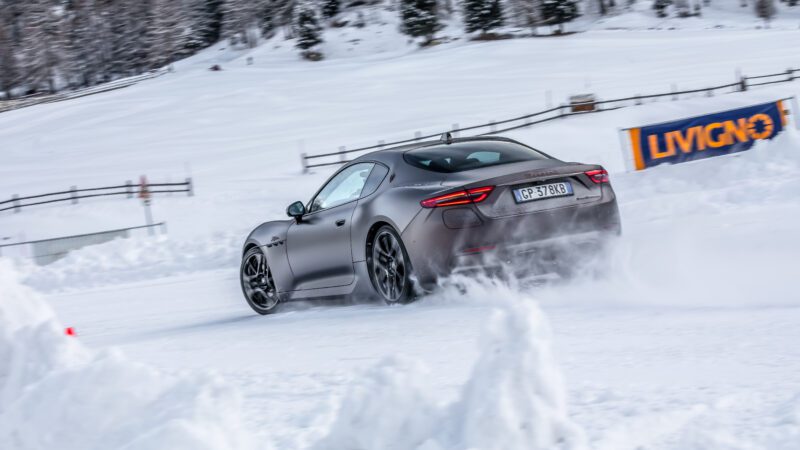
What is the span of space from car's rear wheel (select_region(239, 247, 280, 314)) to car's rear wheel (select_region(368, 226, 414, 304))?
1589 mm

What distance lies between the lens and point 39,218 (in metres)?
32.8

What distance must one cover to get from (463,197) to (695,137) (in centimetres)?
1282

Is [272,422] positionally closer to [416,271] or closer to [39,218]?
[416,271]

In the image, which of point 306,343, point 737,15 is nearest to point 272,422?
point 306,343

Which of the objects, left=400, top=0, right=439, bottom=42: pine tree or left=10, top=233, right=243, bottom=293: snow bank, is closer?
left=10, top=233, right=243, bottom=293: snow bank

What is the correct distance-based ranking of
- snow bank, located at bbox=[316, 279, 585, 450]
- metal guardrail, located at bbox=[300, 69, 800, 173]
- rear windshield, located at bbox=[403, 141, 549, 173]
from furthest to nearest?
metal guardrail, located at bbox=[300, 69, 800, 173], rear windshield, located at bbox=[403, 141, 549, 173], snow bank, located at bbox=[316, 279, 585, 450]

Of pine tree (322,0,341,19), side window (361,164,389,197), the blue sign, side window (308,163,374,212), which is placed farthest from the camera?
pine tree (322,0,341,19)

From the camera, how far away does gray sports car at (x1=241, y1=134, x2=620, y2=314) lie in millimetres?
6715

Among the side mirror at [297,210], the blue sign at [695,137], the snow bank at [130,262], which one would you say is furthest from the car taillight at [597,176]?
the blue sign at [695,137]

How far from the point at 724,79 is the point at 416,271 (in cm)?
4670

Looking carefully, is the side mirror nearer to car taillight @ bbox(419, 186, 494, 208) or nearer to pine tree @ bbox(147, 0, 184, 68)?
car taillight @ bbox(419, 186, 494, 208)

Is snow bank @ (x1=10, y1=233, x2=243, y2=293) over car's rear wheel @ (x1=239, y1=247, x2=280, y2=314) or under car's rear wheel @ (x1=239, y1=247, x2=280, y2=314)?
under

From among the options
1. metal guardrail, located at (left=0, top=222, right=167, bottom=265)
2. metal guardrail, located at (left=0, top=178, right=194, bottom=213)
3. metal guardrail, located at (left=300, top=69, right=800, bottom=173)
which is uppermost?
metal guardrail, located at (left=0, top=222, right=167, bottom=265)

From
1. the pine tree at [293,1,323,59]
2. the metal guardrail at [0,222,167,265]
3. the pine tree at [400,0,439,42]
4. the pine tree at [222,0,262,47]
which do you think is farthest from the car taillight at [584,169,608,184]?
the pine tree at [222,0,262,47]
